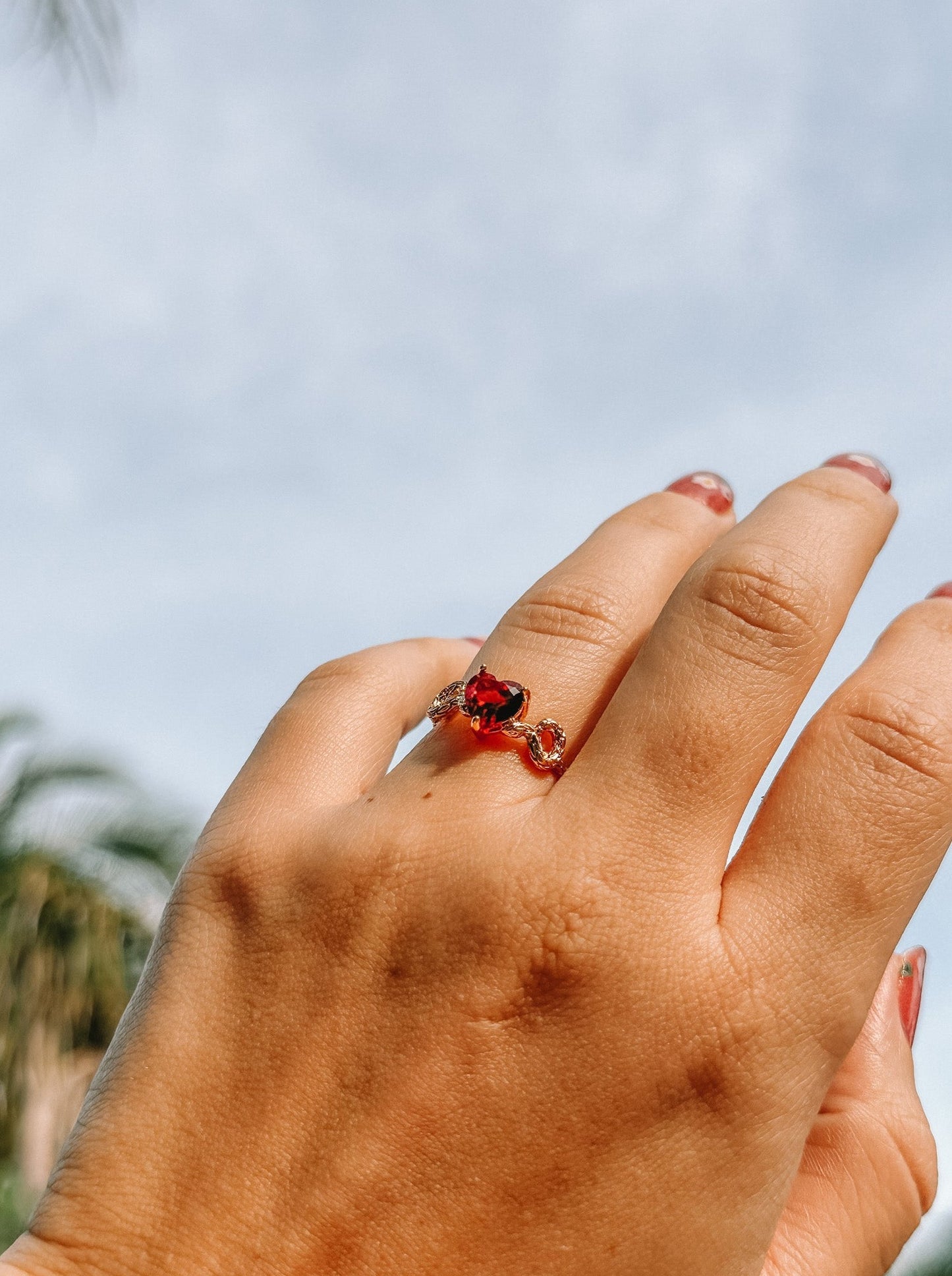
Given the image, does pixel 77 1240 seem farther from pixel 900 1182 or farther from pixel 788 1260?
pixel 900 1182

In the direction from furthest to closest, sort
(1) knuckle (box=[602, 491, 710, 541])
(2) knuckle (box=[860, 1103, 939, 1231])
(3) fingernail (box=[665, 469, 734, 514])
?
(3) fingernail (box=[665, 469, 734, 514]) < (1) knuckle (box=[602, 491, 710, 541]) < (2) knuckle (box=[860, 1103, 939, 1231])

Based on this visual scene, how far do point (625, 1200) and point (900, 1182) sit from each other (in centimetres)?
51

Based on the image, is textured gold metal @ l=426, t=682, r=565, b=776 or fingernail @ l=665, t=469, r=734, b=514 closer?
textured gold metal @ l=426, t=682, r=565, b=776

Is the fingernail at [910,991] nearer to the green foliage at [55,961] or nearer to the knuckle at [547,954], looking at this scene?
the knuckle at [547,954]

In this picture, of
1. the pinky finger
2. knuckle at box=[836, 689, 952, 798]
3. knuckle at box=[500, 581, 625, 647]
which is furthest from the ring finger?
the pinky finger

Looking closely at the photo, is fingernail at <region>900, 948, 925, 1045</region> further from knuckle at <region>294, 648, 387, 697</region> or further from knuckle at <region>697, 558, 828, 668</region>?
knuckle at <region>294, 648, 387, 697</region>

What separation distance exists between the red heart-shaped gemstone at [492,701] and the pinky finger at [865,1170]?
2.19 ft

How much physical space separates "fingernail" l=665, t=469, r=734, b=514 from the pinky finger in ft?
2.92

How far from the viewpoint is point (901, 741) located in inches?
62.0

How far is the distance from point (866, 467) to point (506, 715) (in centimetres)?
77

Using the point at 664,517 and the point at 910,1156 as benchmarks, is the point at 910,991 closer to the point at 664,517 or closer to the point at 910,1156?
the point at 910,1156

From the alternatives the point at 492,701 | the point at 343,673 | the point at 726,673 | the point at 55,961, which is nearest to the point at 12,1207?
the point at 55,961

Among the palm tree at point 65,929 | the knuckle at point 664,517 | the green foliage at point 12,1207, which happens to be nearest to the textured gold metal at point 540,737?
the knuckle at point 664,517

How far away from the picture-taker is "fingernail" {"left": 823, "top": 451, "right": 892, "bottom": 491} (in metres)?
1.92
